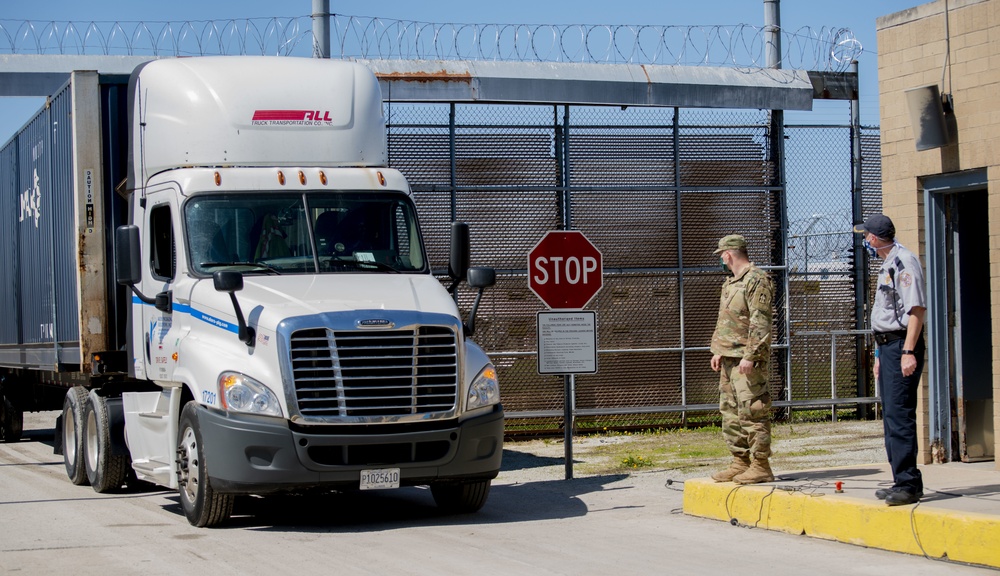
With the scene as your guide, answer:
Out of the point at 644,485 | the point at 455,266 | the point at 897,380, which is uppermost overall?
the point at 455,266

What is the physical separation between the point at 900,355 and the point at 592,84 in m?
9.33

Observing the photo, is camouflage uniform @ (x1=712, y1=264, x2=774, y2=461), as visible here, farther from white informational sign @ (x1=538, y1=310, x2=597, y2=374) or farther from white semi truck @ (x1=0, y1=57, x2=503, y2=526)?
white informational sign @ (x1=538, y1=310, x2=597, y2=374)

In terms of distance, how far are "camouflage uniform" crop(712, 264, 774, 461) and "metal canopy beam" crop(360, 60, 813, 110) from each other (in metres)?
7.26

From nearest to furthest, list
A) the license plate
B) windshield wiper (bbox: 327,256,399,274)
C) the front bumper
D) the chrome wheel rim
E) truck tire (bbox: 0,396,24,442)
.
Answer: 1. the front bumper
2. the license plate
3. the chrome wheel rim
4. windshield wiper (bbox: 327,256,399,274)
5. truck tire (bbox: 0,396,24,442)

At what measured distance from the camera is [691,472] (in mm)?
12828

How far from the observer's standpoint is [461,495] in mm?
10641

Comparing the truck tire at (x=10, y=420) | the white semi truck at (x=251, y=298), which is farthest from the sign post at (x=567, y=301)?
the truck tire at (x=10, y=420)

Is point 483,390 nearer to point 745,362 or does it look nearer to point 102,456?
point 745,362

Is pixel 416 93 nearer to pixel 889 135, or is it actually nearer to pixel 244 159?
pixel 244 159

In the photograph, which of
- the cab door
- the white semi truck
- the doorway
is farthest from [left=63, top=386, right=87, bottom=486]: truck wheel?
the doorway

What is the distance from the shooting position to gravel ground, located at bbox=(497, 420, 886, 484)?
1322 cm

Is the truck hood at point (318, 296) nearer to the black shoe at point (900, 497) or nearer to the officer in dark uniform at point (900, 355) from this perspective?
Result: the officer in dark uniform at point (900, 355)

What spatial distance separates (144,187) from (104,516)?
3056 millimetres

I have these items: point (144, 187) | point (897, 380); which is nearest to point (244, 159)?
point (144, 187)
